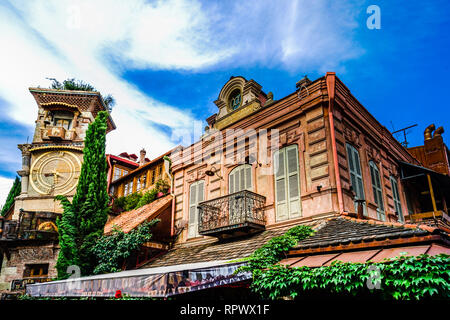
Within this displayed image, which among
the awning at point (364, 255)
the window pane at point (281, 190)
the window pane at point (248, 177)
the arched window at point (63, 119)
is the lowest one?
the awning at point (364, 255)

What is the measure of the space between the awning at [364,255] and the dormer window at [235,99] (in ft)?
26.0

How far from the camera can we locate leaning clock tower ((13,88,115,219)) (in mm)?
22266

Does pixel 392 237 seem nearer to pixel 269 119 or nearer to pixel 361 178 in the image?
pixel 361 178

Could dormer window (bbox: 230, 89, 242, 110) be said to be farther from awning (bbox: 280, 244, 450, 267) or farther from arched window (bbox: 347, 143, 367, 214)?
awning (bbox: 280, 244, 450, 267)

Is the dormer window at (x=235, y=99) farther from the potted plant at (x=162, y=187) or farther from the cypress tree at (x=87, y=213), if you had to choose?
the cypress tree at (x=87, y=213)

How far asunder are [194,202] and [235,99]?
4431 millimetres

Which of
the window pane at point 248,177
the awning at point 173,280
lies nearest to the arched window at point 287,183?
the window pane at point 248,177

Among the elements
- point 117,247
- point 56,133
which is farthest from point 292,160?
point 56,133

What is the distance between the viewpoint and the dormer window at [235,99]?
46.3 ft

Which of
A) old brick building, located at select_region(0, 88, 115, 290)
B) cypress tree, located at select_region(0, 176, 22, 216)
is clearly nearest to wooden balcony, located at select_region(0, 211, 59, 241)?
old brick building, located at select_region(0, 88, 115, 290)

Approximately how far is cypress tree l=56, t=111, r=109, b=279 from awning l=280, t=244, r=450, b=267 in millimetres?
8480

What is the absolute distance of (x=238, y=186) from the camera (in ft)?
39.4

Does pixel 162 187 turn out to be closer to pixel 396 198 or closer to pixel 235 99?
pixel 235 99

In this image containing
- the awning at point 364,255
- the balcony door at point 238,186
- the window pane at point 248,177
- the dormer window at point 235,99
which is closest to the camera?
the awning at point 364,255
